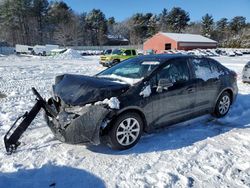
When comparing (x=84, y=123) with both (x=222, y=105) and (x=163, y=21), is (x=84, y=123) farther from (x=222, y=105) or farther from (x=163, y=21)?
(x=163, y=21)

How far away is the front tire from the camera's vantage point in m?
4.65

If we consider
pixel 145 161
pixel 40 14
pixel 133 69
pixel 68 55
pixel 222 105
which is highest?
pixel 40 14

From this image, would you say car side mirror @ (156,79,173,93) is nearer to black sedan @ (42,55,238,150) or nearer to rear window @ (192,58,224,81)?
black sedan @ (42,55,238,150)

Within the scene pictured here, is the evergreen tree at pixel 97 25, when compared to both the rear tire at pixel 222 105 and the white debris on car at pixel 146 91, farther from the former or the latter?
the white debris on car at pixel 146 91

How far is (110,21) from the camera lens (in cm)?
10525

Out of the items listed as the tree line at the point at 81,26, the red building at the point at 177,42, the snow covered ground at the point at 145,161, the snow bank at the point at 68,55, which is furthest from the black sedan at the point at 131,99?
the tree line at the point at 81,26

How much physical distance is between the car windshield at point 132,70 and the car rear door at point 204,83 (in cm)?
107

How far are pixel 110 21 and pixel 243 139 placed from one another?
104 metres

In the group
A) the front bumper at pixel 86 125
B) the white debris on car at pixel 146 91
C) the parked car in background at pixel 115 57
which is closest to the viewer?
the front bumper at pixel 86 125

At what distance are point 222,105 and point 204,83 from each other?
100 centimetres

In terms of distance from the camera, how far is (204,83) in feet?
20.0

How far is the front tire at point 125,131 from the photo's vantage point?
4648 mm

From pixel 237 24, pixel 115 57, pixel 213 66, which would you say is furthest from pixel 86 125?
pixel 237 24

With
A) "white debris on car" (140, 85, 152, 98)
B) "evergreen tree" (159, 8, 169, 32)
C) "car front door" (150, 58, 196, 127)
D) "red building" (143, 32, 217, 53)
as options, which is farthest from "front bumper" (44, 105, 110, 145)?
"evergreen tree" (159, 8, 169, 32)
